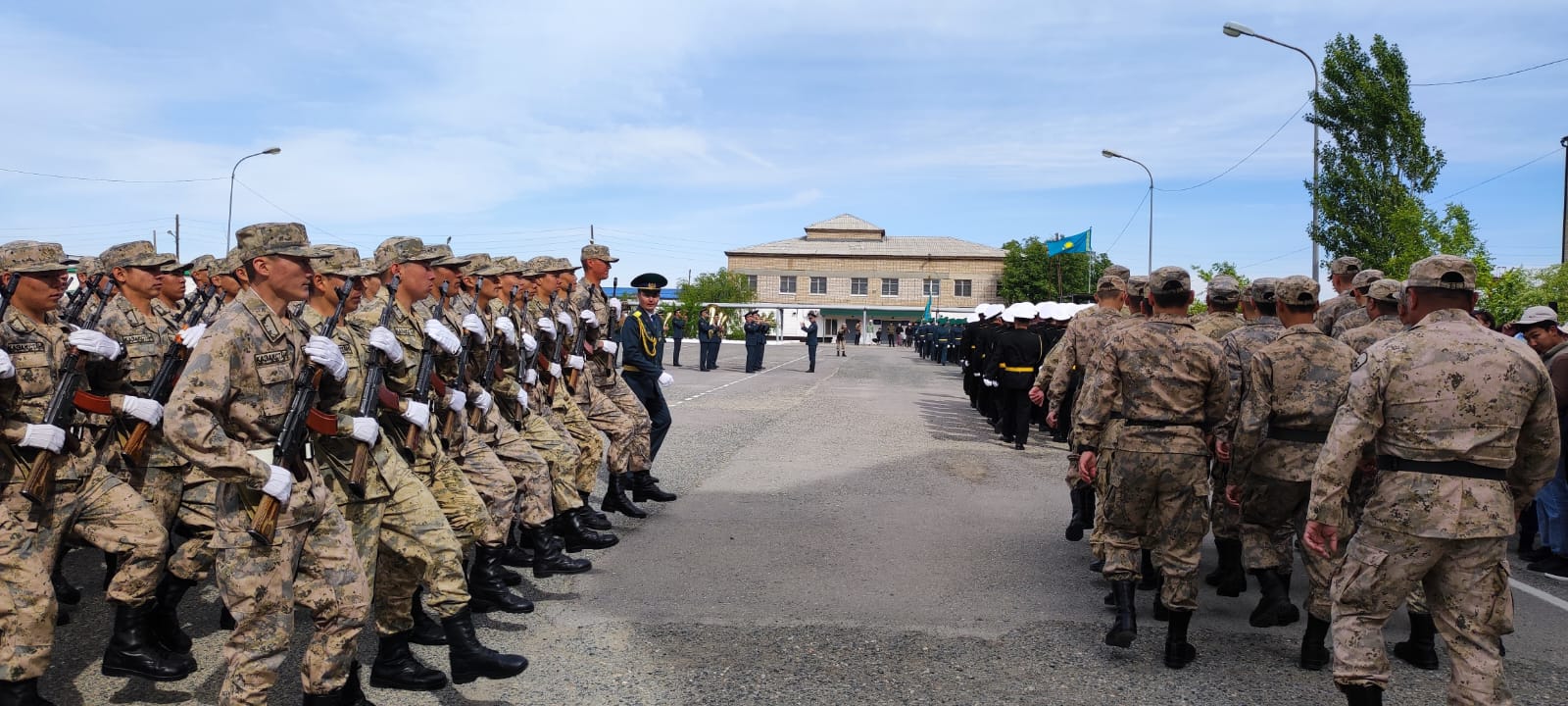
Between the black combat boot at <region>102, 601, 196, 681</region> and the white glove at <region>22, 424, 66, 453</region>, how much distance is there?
2.70 ft

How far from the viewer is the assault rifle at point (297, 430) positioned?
351 centimetres

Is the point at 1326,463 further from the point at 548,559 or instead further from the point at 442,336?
the point at 548,559

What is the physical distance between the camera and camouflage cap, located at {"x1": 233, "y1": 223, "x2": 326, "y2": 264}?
3.85m

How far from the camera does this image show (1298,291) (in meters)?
5.56

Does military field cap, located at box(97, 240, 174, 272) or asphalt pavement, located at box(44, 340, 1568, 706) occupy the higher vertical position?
military field cap, located at box(97, 240, 174, 272)

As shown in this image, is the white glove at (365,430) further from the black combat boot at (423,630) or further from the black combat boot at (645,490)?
the black combat boot at (645,490)

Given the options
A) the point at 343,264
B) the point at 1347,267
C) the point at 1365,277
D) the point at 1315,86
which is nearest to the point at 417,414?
the point at 343,264

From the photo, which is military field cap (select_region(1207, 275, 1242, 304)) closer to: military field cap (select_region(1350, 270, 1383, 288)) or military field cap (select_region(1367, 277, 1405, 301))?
military field cap (select_region(1367, 277, 1405, 301))

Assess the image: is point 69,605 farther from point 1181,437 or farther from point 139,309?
point 1181,437

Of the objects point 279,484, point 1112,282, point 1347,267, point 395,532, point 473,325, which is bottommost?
point 395,532

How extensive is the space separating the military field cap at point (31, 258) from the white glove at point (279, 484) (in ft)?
7.07

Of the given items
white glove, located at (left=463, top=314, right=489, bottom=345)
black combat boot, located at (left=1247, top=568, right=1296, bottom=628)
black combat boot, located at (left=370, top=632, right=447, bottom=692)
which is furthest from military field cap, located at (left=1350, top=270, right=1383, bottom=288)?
black combat boot, located at (left=370, top=632, right=447, bottom=692)

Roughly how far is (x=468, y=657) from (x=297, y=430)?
1.19 m

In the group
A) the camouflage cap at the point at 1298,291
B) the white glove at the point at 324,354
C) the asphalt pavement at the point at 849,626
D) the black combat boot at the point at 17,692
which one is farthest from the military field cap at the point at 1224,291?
the black combat boot at the point at 17,692
